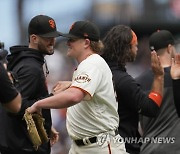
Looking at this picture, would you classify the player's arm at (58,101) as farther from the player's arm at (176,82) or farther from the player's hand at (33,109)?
the player's arm at (176,82)

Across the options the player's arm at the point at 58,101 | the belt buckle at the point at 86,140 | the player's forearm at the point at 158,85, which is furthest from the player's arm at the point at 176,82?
the player's arm at the point at 58,101

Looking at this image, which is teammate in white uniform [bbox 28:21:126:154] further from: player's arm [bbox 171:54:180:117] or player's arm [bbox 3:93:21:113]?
player's arm [bbox 3:93:21:113]

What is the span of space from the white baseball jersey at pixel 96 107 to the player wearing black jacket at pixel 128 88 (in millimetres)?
417

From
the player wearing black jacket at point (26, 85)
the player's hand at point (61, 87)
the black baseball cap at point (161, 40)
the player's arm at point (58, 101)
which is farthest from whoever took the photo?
the black baseball cap at point (161, 40)

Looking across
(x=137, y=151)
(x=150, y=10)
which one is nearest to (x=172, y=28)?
(x=150, y=10)

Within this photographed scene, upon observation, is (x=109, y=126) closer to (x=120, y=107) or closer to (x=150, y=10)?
(x=120, y=107)

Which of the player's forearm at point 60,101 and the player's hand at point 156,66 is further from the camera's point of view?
the player's hand at point 156,66

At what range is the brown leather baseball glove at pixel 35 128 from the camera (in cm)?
662

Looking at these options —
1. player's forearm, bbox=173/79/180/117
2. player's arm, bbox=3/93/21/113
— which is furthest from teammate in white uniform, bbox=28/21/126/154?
player's arm, bbox=3/93/21/113

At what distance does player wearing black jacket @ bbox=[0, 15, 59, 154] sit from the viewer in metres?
7.14

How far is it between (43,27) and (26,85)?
0.72 meters

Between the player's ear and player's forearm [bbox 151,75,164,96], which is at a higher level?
the player's ear

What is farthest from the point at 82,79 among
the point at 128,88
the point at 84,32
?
the point at 128,88

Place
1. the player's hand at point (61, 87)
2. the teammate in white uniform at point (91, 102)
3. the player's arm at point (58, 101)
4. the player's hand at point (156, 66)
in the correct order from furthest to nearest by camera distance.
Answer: the player's hand at point (156, 66)
the player's hand at point (61, 87)
the teammate in white uniform at point (91, 102)
the player's arm at point (58, 101)
